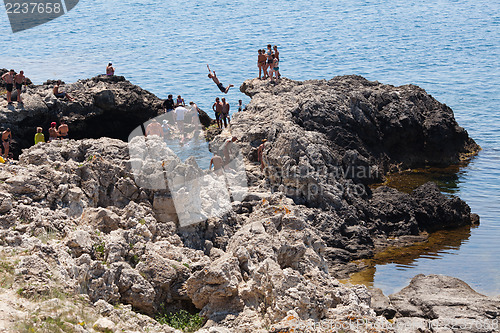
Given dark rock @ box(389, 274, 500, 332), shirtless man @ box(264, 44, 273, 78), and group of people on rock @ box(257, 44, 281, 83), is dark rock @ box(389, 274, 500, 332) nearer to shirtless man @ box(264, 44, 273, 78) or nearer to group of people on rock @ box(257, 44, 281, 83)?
group of people on rock @ box(257, 44, 281, 83)

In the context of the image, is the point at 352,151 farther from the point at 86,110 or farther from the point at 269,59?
the point at 86,110

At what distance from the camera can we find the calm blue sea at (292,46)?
4147 centimetres

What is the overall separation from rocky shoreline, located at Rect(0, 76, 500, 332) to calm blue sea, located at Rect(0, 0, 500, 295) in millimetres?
5834

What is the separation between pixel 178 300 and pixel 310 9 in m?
59.9

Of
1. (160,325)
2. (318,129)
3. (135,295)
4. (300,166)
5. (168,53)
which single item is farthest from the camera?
(168,53)

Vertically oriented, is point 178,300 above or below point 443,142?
above

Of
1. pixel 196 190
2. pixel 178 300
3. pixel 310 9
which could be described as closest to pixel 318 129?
pixel 196 190

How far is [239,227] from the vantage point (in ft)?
47.5

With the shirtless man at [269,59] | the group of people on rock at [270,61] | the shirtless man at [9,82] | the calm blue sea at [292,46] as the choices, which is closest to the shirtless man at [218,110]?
the group of people on rock at [270,61]

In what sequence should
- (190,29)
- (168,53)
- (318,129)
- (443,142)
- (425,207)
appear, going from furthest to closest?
1. (190,29)
2. (168,53)
3. (443,142)
4. (318,129)
5. (425,207)

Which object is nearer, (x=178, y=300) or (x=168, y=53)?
(x=178, y=300)

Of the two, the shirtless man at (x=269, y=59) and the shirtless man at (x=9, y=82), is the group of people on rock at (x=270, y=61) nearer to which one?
the shirtless man at (x=269, y=59)

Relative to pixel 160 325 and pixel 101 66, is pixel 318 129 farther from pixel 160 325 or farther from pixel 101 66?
pixel 101 66

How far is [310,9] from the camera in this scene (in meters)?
67.8
